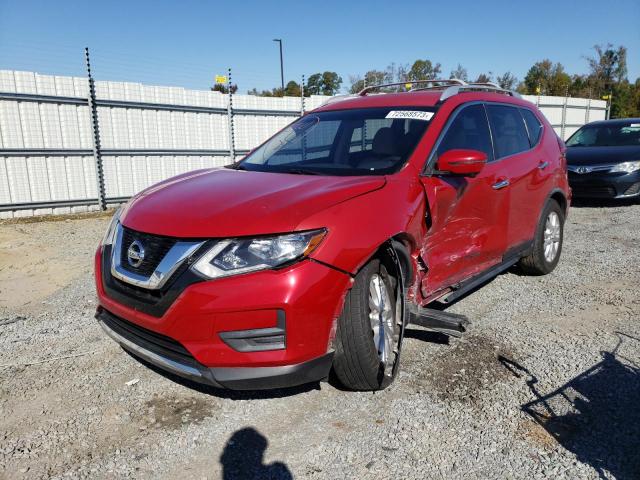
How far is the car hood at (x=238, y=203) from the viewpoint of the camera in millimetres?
2459

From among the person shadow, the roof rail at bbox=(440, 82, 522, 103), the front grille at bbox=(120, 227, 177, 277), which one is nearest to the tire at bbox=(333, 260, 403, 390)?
the person shadow

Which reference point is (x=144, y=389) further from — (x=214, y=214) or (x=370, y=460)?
(x=370, y=460)

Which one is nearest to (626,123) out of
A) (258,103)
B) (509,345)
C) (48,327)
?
(258,103)

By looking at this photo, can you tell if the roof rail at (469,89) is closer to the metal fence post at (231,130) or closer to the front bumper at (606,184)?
the front bumper at (606,184)

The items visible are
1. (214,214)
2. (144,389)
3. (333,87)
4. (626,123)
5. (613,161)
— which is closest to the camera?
(214,214)

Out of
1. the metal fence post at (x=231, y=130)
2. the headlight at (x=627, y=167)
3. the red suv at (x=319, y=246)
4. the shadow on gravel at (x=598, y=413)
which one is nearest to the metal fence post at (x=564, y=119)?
the headlight at (x=627, y=167)

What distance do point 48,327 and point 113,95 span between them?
7.04 m

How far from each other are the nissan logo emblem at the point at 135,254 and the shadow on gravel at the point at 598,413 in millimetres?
2233

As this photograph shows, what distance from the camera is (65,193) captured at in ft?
31.2

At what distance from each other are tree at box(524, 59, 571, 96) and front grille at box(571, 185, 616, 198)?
32.0 metres

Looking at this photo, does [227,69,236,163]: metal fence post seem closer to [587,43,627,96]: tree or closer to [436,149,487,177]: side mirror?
[436,149,487,177]: side mirror

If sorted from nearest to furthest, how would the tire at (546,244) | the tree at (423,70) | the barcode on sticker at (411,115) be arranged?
the barcode on sticker at (411,115)
the tire at (546,244)
the tree at (423,70)

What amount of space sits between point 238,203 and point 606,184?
8793mm

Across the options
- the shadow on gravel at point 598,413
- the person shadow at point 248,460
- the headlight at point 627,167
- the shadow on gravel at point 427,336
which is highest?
the headlight at point 627,167
